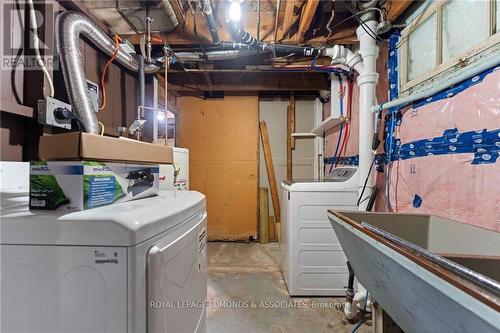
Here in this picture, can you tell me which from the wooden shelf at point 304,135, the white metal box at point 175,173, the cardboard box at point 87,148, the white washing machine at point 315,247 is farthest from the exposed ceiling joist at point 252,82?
the cardboard box at point 87,148

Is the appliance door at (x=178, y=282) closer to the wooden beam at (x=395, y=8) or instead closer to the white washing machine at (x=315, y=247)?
the white washing machine at (x=315, y=247)

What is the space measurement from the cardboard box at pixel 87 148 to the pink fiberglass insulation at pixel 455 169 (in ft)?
5.04

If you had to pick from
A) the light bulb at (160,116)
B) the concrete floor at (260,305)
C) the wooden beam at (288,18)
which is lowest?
the concrete floor at (260,305)

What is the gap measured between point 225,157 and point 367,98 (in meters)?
2.32

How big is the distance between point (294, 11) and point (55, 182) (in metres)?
1.99

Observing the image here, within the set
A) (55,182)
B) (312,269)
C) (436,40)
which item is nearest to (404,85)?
(436,40)

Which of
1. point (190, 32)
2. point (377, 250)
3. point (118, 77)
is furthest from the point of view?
point (118, 77)

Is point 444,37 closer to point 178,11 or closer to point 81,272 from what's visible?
point 178,11

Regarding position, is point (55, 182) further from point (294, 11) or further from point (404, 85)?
point (404, 85)

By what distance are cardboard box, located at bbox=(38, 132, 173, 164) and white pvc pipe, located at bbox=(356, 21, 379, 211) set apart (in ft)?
5.56

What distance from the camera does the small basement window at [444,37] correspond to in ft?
3.74

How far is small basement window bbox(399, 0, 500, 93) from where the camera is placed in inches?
44.8

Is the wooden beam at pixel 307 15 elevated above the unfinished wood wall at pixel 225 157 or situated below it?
above

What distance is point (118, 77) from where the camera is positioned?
2.26 m
